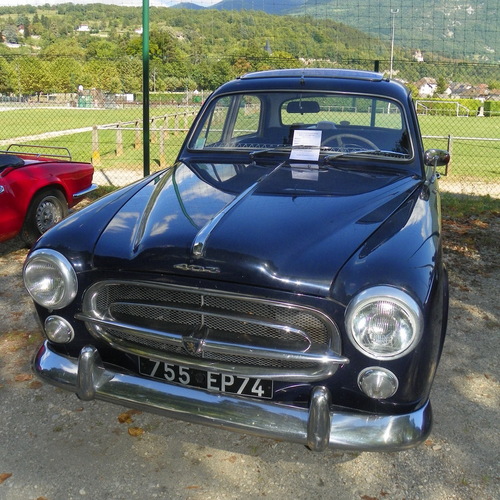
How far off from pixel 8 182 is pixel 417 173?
3768 millimetres

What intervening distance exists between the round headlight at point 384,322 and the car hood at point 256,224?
157 millimetres

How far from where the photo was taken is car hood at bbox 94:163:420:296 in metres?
2.44

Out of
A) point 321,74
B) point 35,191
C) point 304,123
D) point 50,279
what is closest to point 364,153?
point 304,123

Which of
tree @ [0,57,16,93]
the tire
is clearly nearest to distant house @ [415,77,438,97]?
the tire

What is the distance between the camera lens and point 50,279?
2.75 metres

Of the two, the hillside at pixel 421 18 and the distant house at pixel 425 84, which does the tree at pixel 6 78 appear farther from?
the hillside at pixel 421 18

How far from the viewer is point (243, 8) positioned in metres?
9.29

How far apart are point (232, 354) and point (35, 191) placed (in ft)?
13.2

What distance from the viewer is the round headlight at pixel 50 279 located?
2.69 m

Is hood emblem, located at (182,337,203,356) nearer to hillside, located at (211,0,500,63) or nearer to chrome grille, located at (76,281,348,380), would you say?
chrome grille, located at (76,281,348,380)

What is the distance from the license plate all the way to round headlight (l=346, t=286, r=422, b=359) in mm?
472

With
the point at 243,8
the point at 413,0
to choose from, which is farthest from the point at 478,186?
the point at 243,8

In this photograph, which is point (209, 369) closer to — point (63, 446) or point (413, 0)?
point (63, 446)

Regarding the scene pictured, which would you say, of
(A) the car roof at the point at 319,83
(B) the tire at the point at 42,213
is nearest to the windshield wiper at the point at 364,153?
(A) the car roof at the point at 319,83
